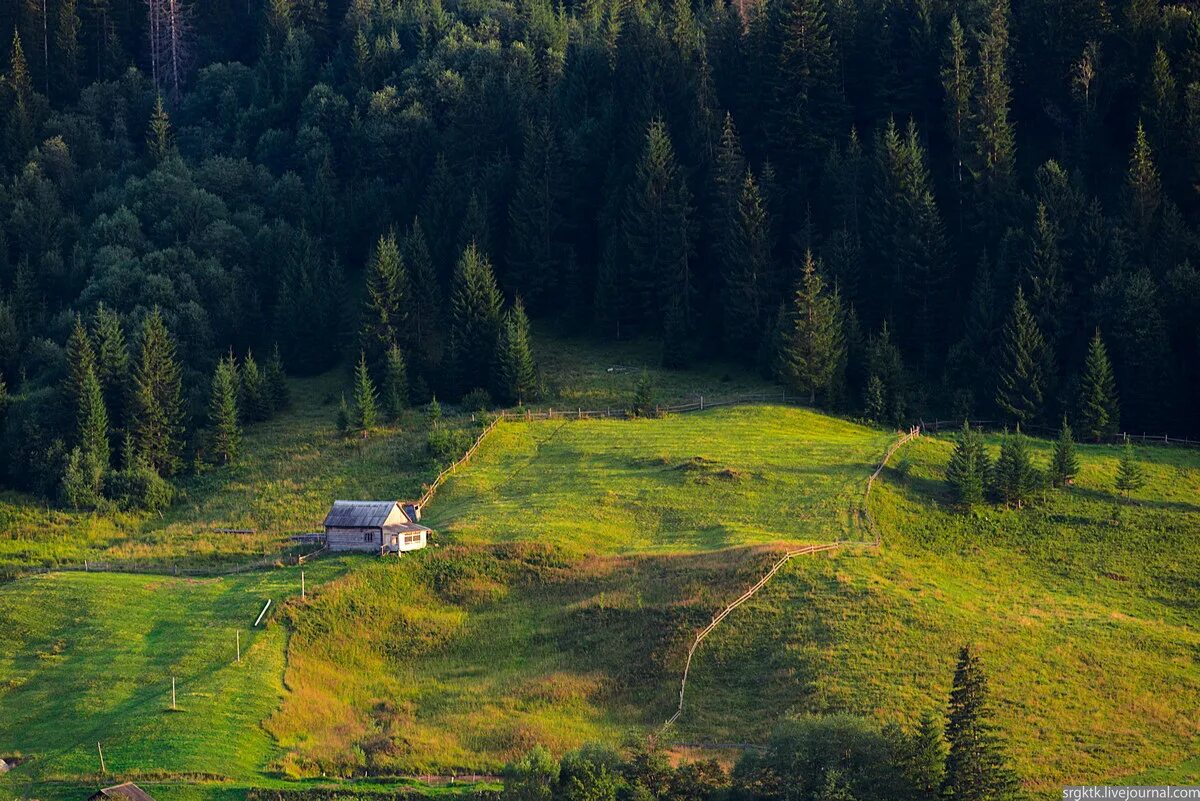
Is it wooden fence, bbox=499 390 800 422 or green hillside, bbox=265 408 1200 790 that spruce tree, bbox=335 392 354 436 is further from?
green hillside, bbox=265 408 1200 790

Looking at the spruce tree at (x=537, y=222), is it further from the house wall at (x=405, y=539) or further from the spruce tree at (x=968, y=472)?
the house wall at (x=405, y=539)

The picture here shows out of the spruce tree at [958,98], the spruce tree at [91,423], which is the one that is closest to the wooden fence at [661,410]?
the spruce tree at [958,98]

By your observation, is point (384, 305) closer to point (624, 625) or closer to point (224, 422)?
point (224, 422)

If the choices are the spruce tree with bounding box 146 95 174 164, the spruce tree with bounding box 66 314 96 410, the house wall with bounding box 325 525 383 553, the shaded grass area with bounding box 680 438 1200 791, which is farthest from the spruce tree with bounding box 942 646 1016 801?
the spruce tree with bounding box 146 95 174 164

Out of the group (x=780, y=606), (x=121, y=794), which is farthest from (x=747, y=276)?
(x=121, y=794)

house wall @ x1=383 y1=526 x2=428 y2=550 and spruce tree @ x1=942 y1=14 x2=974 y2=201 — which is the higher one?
spruce tree @ x1=942 y1=14 x2=974 y2=201

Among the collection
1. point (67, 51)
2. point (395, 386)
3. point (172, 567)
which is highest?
point (67, 51)
